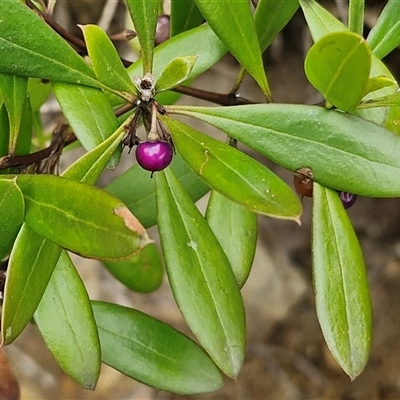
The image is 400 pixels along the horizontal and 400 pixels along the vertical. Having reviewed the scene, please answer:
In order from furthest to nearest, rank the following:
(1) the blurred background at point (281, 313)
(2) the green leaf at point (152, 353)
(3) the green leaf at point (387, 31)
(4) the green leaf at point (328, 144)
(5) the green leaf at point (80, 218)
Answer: (1) the blurred background at point (281, 313) < (2) the green leaf at point (152, 353) < (3) the green leaf at point (387, 31) < (4) the green leaf at point (328, 144) < (5) the green leaf at point (80, 218)

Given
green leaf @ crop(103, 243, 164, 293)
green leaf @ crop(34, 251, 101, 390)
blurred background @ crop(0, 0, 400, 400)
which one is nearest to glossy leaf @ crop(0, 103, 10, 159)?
green leaf @ crop(34, 251, 101, 390)

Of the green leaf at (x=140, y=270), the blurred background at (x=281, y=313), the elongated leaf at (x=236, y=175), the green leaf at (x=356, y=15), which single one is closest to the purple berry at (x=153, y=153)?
the elongated leaf at (x=236, y=175)

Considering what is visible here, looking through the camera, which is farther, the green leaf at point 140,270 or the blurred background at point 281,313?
the blurred background at point 281,313

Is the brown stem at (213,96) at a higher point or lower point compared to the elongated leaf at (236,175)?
higher

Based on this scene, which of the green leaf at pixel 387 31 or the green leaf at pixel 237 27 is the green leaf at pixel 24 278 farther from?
the green leaf at pixel 387 31

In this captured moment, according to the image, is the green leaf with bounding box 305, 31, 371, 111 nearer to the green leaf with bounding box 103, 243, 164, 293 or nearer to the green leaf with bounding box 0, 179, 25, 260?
the green leaf with bounding box 0, 179, 25, 260

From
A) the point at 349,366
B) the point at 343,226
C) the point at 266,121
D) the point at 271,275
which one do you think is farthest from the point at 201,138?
the point at 271,275

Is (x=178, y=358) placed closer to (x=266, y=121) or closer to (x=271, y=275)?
(x=266, y=121)
